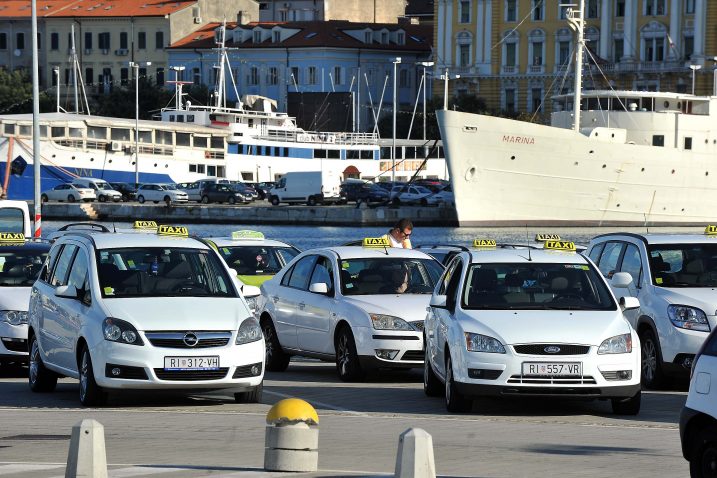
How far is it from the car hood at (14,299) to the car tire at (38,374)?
4.95 ft

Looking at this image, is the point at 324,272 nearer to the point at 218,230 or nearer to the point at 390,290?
the point at 390,290

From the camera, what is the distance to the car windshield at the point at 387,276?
1906 cm

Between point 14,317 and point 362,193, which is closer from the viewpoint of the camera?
point 14,317

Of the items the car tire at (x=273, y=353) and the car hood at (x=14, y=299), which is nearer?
the car hood at (x=14, y=299)

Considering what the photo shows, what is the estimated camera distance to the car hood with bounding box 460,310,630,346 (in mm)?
14766

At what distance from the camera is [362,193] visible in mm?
102250

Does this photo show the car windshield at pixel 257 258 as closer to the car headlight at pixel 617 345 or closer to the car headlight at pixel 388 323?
the car headlight at pixel 388 323

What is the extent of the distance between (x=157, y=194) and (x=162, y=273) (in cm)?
8791

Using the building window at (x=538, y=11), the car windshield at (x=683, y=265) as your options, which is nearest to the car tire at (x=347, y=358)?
the car windshield at (x=683, y=265)

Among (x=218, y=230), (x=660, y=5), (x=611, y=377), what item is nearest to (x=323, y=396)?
(x=611, y=377)

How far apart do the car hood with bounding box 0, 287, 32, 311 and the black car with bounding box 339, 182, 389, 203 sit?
8062 centimetres

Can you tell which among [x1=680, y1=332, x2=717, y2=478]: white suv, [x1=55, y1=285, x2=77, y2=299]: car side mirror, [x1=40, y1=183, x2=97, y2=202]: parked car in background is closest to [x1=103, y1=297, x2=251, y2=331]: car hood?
[x1=55, y1=285, x2=77, y2=299]: car side mirror

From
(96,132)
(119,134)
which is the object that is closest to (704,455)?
(96,132)

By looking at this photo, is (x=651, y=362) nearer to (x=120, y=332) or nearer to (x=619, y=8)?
(x=120, y=332)
